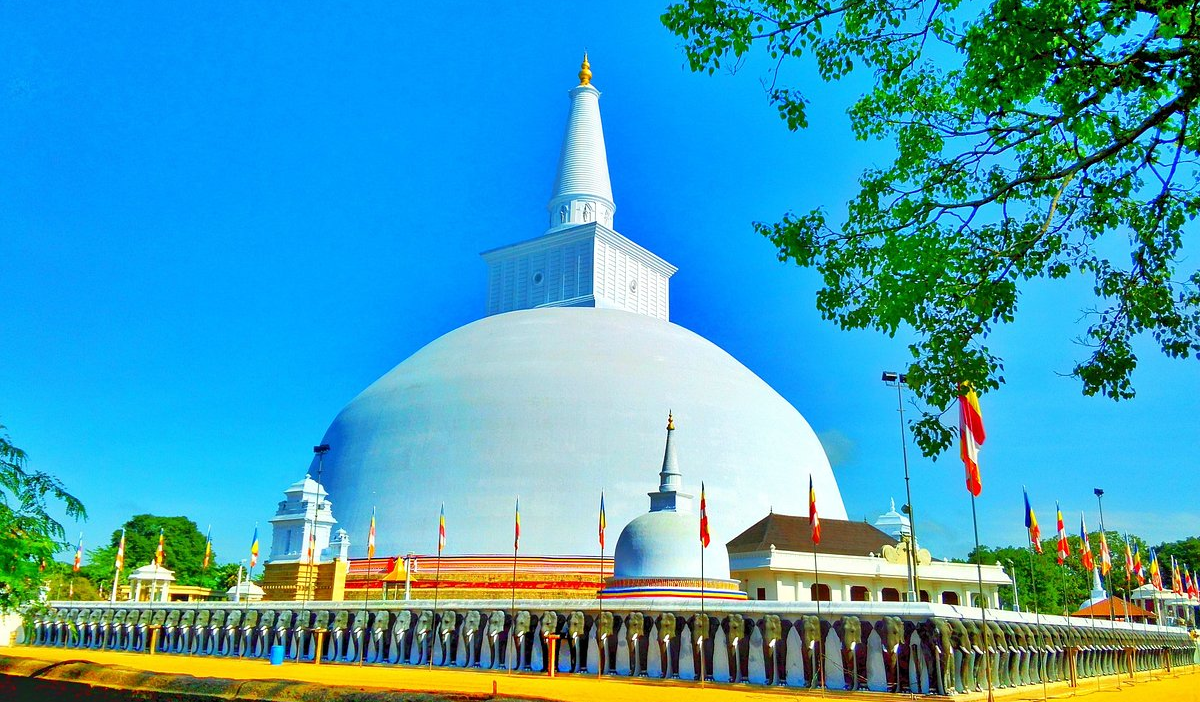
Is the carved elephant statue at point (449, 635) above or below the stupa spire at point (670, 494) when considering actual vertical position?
below

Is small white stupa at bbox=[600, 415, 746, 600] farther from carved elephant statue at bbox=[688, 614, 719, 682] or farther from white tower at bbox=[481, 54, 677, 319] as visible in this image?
white tower at bbox=[481, 54, 677, 319]

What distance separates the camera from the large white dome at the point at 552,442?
34.9 metres

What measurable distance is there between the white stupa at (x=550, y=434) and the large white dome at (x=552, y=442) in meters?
0.06

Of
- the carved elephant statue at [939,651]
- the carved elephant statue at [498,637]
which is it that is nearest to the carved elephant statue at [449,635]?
the carved elephant statue at [498,637]

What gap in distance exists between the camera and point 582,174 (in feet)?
173

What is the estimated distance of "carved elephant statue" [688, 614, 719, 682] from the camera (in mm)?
20328

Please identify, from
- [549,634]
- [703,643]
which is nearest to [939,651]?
[703,643]

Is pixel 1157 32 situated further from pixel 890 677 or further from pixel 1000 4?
pixel 890 677

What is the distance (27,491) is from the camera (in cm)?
925

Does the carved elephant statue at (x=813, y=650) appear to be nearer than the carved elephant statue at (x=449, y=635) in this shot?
Yes

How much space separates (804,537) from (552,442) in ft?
35.3

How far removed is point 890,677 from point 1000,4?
13.8 meters

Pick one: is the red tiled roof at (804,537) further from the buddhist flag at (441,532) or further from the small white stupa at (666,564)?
the buddhist flag at (441,532)

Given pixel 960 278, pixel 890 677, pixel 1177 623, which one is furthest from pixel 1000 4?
pixel 1177 623
